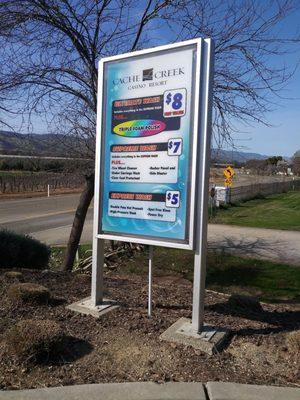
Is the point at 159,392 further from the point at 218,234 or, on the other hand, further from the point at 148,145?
the point at 218,234

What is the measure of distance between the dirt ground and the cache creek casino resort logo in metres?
1.71

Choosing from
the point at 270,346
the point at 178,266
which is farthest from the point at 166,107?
the point at 178,266

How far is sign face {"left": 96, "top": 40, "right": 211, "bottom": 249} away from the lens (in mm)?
4102

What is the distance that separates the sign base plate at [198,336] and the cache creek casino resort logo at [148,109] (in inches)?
66.4

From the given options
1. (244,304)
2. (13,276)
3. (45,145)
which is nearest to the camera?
(244,304)

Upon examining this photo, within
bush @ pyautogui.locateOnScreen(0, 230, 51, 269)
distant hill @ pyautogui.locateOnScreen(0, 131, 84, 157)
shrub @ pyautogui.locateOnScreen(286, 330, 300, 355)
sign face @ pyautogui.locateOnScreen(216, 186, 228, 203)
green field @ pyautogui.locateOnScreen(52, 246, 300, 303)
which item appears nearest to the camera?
shrub @ pyautogui.locateOnScreen(286, 330, 300, 355)

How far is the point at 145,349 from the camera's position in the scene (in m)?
3.77

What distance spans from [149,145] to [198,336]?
1.67m

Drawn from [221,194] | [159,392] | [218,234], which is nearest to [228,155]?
[159,392]

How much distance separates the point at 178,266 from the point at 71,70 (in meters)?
4.49

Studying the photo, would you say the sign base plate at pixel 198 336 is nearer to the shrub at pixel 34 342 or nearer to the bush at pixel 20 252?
the shrub at pixel 34 342

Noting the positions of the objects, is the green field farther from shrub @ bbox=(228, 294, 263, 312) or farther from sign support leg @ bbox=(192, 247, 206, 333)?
sign support leg @ bbox=(192, 247, 206, 333)

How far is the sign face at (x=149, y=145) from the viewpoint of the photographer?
4102 mm

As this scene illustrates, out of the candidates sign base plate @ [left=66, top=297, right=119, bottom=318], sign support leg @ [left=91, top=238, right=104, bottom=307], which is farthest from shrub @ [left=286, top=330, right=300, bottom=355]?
sign support leg @ [left=91, top=238, right=104, bottom=307]
